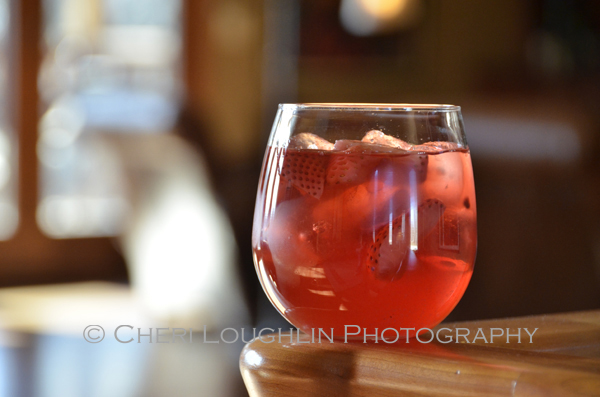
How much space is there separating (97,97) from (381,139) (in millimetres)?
3852

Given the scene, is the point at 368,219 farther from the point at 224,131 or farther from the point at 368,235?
the point at 224,131

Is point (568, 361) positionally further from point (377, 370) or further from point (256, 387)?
point (256, 387)

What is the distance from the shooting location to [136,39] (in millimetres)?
4262

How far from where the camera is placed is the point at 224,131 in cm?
448

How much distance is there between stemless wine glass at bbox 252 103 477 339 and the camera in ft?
1.93

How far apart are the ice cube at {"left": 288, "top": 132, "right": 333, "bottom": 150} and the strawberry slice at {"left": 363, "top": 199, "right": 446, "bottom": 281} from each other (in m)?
0.09

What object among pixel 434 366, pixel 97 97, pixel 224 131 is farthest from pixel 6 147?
pixel 434 366

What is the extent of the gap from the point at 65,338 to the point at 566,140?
2231mm

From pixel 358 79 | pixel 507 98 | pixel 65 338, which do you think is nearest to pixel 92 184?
pixel 358 79

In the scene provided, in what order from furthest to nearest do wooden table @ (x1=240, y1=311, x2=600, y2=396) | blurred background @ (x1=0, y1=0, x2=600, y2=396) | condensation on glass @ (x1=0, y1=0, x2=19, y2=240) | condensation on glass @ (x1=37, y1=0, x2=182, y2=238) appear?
condensation on glass @ (x1=37, y1=0, x2=182, y2=238)
condensation on glass @ (x1=0, y1=0, x2=19, y2=240)
blurred background @ (x1=0, y1=0, x2=600, y2=396)
wooden table @ (x1=240, y1=311, x2=600, y2=396)

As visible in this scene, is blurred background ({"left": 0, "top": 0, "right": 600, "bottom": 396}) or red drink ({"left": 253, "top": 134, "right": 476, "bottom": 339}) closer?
red drink ({"left": 253, "top": 134, "right": 476, "bottom": 339})

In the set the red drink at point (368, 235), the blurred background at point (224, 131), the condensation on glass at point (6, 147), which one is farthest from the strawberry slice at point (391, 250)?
the condensation on glass at point (6, 147)

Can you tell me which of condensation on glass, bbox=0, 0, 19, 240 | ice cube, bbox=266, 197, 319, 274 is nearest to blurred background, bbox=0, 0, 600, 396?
condensation on glass, bbox=0, 0, 19, 240

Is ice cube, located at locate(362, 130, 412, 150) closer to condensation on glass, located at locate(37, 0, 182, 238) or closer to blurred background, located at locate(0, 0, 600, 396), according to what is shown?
blurred background, located at locate(0, 0, 600, 396)
